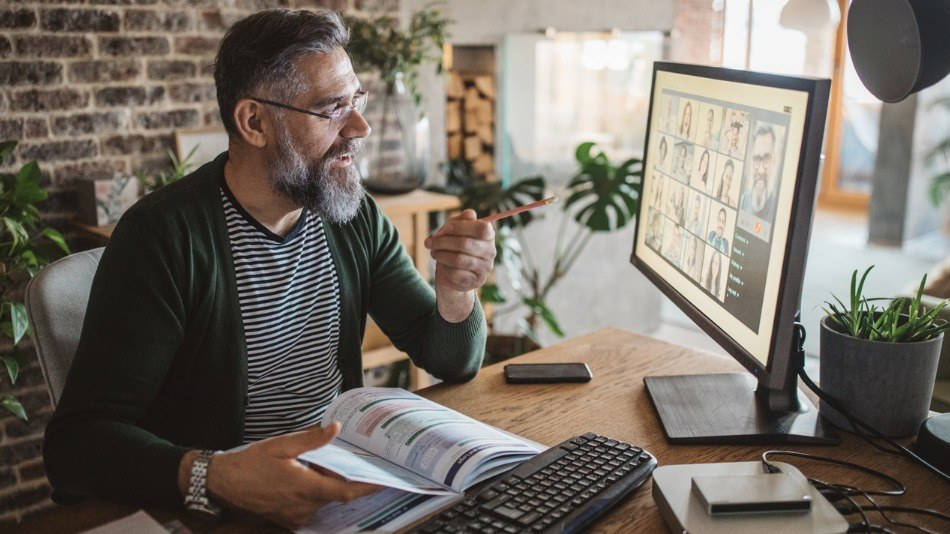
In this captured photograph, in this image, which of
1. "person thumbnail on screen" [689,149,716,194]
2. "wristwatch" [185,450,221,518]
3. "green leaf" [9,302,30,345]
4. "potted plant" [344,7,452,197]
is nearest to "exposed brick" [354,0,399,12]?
"potted plant" [344,7,452,197]

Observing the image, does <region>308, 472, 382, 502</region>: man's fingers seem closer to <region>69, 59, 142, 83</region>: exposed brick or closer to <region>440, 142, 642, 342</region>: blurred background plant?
<region>440, 142, 642, 342</region>: blurred background plant

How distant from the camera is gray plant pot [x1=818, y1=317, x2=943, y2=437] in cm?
122

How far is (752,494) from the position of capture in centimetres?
99

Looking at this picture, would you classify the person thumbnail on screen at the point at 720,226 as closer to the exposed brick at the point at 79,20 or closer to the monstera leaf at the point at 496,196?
the monstera leaf at the point at 496,196

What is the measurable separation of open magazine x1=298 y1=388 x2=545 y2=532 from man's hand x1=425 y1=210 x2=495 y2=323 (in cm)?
24

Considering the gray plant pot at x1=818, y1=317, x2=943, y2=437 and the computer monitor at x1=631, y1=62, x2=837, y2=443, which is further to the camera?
the gray plant pot at x1=818, y1=317, x2=943, y2=437

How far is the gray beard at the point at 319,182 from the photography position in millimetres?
1531

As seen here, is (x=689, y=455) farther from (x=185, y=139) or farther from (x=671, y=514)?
(x=185, y=139)

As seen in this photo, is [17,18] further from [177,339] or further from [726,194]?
[726,194]

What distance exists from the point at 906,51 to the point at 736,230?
39 cm

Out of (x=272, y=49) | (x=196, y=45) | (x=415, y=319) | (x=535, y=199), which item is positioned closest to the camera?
(x=272, y=49)

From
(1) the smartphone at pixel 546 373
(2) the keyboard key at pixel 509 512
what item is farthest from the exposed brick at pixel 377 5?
(2) the keyboard key at pixel 509 512

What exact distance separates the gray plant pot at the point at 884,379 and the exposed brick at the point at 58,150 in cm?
220

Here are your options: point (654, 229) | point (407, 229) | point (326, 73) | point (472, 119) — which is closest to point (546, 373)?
point (654, 229)
